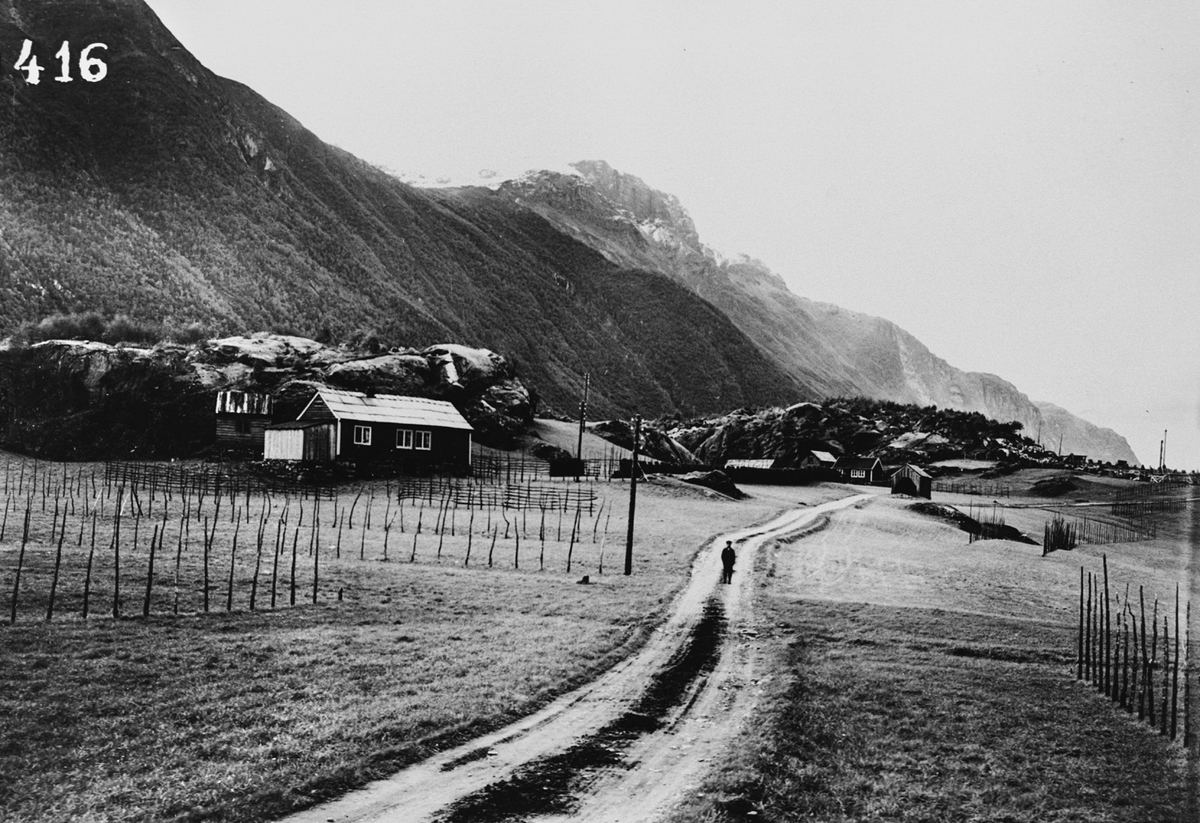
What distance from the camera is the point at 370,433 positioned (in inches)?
2584

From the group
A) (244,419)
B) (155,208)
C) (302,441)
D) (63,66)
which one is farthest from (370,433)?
(63,66)

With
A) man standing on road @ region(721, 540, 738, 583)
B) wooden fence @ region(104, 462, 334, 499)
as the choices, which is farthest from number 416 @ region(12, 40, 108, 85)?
man standing on road @ region(721, 540, 738, 583)

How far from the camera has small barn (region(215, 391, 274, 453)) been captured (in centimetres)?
7138

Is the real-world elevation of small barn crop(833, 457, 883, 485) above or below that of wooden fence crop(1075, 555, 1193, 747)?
above

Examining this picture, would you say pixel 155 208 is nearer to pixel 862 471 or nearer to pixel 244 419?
pixel 244 419

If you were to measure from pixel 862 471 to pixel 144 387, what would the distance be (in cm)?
8780

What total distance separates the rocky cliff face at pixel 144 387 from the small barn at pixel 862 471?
60.8 meters

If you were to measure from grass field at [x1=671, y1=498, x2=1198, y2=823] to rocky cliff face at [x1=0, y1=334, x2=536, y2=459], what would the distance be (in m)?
53.9

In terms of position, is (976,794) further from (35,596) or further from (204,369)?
(204,369)

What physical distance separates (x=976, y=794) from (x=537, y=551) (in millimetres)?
27361

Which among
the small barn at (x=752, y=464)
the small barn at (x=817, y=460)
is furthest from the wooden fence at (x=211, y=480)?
the small barn at (x=817, y=460)

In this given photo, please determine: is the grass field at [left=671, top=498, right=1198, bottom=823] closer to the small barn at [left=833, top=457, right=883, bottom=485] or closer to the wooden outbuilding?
the wooden outbuilding

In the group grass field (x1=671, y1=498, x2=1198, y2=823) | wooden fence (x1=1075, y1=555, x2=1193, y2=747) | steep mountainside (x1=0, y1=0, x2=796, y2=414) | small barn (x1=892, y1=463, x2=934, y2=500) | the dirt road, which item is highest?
steep mountainside (x1=0, y1=0, x2=796, y2=414)

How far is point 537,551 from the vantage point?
39.6 meters
